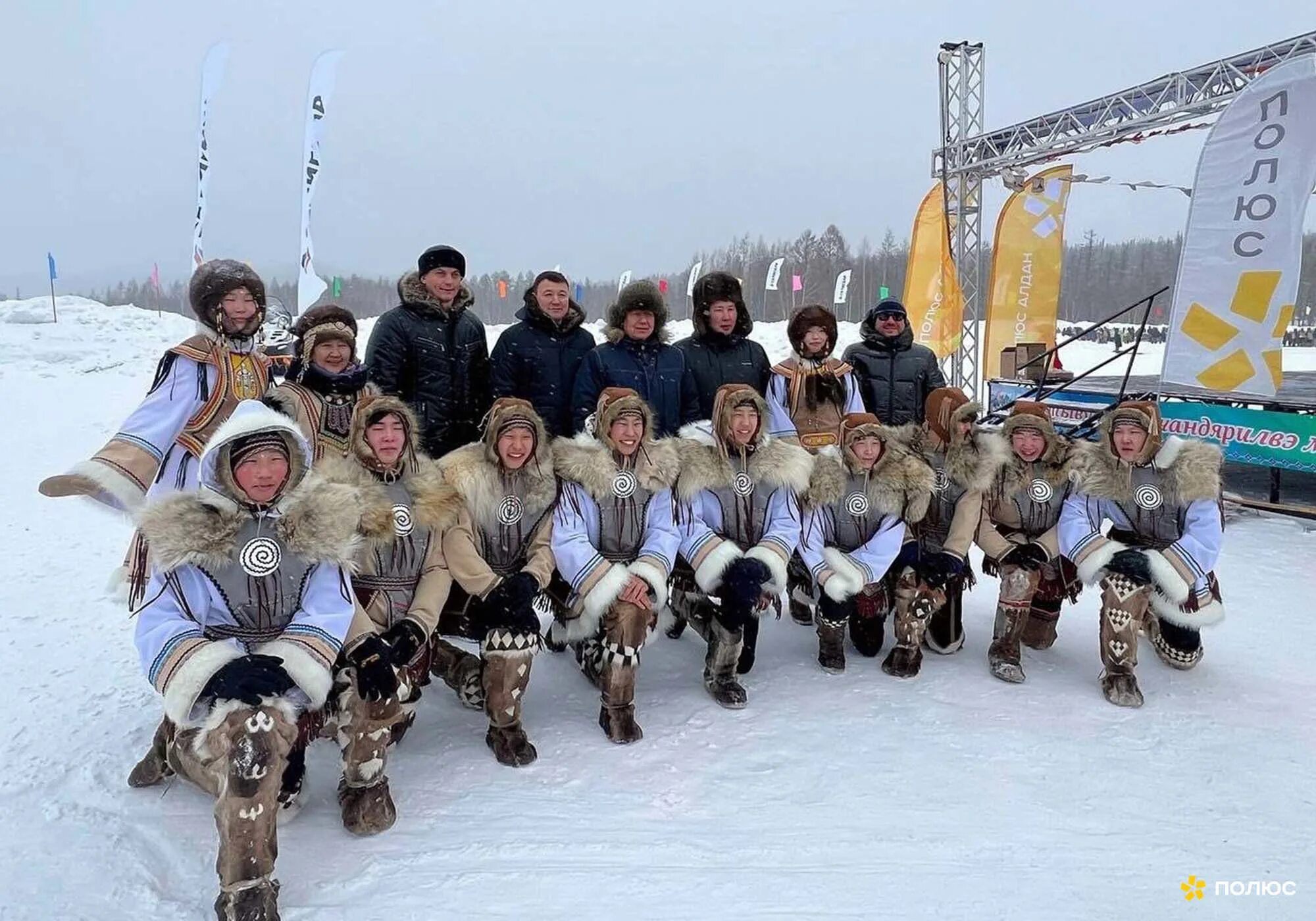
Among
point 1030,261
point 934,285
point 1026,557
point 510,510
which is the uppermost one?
point 1030,261

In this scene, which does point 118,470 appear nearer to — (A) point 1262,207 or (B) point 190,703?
(B) point 190,703

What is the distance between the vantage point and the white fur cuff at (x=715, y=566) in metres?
3.62

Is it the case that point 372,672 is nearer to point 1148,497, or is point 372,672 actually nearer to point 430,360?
point 430,360

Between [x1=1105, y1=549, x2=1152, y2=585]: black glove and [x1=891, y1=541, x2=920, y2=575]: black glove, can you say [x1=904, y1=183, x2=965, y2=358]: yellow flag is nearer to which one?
[x1=891, y1=541, x2=920, y2=575]: black glove

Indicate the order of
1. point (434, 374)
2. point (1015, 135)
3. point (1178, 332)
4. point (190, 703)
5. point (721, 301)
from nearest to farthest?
point (190, 703)
point (434, 374)
point (721, 301)
point (1178, 332)
point (1015, 135)

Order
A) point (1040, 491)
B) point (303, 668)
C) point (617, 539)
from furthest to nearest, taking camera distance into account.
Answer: point (1040, 491) → point (617, 539) → point (303, 668)

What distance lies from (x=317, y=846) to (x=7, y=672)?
2.30 m

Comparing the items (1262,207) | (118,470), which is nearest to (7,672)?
(118,470)

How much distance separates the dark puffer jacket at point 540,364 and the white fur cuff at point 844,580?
1541mm

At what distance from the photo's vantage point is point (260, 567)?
253 cm

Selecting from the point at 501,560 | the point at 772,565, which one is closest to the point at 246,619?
the point at 501,560

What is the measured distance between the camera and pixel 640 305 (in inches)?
161

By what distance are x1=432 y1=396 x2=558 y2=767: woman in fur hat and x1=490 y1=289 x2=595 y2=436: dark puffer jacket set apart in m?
0.63

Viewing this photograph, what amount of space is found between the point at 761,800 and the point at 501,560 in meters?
1.45
